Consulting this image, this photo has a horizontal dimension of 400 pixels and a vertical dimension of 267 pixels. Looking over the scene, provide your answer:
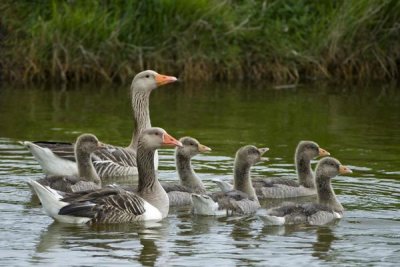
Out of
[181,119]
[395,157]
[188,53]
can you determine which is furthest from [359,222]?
[188,53]

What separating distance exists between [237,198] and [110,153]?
4006mm

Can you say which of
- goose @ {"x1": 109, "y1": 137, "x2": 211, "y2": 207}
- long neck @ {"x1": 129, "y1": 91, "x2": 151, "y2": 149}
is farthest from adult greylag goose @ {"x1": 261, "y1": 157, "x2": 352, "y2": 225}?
long neck @ {"x1": 129, "y1": 91, "x2": 151, "y2": 149}

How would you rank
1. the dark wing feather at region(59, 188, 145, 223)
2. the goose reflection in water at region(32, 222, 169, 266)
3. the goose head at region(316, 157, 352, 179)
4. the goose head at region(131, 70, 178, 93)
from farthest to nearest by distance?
the goose head at region(131, 70, 178, 93), the goose head at region(316, 157, 352, 179), the dark wing feather at region(59, 188, 145, 223), the goose reflection in water at region(32, 222, 169, 266)

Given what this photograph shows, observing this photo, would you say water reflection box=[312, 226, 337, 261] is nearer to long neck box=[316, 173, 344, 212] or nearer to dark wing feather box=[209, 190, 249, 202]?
long neck box=[316, 173, 344, 212]

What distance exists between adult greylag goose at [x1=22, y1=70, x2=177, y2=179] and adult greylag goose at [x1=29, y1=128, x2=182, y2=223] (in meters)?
2.63

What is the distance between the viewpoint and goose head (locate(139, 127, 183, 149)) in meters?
16.1

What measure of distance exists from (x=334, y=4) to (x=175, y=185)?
14300mm

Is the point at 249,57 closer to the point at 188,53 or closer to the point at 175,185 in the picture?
the point at 188,53

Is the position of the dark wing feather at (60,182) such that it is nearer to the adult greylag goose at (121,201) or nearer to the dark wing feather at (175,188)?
the dark wing feather at (175,188)

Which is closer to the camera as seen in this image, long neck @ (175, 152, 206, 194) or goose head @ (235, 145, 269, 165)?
goose head @ (235, 145, 269, 165)

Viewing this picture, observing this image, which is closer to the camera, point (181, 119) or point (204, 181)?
point (204, 181)

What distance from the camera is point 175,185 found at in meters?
17.1

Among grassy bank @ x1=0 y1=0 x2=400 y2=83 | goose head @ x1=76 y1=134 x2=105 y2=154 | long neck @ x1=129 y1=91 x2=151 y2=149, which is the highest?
grassy bank @ x1=0 y1=0 x2=400 y2=83

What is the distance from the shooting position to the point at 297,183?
17891 millimetres
